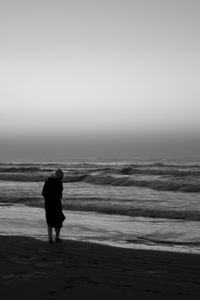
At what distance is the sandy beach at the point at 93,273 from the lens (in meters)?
4.52

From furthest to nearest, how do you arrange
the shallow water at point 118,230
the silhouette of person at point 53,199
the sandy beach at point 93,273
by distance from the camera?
1. the shallow water at point 118,230
2. the silhouette of person at point 53,199
3. the sandy beach at point 93,273

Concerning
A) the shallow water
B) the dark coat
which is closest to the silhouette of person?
the dark coat

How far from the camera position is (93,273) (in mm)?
5402

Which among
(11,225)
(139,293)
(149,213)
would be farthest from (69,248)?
(149,213)

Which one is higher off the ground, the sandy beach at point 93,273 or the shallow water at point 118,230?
the sandy beach at point 93,273

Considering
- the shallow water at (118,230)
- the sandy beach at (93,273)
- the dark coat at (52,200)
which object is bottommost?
the shallow water at (118,230)

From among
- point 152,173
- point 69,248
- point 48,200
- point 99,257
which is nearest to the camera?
point 99,257

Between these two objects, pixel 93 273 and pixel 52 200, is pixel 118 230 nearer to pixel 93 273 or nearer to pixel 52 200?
pixel 52 200

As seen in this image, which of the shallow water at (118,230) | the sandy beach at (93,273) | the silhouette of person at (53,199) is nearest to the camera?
the sandy beach at (93,273)

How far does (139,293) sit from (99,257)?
2121 mm

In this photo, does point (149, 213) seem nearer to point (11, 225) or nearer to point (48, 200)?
point (11, 225)

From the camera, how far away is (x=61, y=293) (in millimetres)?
4473

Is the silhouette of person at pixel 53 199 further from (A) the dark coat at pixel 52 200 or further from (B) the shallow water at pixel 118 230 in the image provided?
(B) the shallow water at pixel 118 230

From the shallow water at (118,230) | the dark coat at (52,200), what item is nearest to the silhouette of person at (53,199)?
the dark coat at (52,200)
